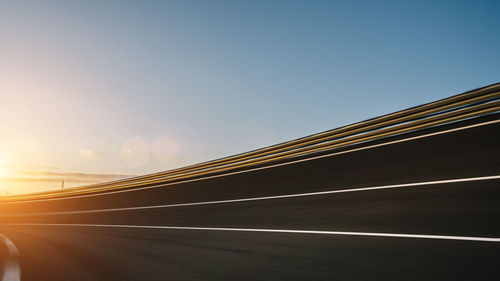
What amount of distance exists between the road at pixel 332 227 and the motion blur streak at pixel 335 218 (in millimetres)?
27

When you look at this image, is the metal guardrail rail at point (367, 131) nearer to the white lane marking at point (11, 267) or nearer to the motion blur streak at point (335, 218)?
the motion blur streak at point (335, 218)

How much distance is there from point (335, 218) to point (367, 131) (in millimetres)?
6216

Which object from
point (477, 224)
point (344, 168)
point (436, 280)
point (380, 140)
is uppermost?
point (380, 140)

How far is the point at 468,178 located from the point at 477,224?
6.89ft

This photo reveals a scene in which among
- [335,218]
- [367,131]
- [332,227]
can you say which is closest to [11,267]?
[332,227]

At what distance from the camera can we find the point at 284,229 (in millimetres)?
7543

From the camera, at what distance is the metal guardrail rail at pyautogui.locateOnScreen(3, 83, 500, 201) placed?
1081cm

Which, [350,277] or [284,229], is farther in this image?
[284,229]

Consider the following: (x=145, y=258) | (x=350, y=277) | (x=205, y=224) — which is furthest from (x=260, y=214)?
(x=350, y=277)

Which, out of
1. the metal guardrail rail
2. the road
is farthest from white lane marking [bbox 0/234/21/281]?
the metal guardrail rail

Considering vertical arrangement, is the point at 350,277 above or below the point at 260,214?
below

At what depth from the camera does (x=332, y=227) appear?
6992 millimetres

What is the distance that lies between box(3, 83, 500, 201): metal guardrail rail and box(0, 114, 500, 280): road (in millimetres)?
271

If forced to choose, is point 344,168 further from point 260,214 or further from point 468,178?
point 468,178
